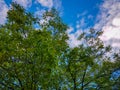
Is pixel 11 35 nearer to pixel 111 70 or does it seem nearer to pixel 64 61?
pixel 64 61

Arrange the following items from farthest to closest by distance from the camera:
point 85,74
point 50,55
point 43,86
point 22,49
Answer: point 85,74 < point 43,86 < point 22,49 < point 50,55

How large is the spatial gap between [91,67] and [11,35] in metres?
10.5

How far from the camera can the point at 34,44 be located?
20906mm

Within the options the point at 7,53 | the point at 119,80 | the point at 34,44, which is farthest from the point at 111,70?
the point at 7,53

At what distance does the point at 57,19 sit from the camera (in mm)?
27719

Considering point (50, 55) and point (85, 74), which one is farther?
point (85, 74)

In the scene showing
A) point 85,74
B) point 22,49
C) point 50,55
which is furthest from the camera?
point 85,74

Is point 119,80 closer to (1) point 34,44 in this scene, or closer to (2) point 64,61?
(2) point 64,61

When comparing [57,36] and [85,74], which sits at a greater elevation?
[57,36]

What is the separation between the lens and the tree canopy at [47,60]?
21.1 meters

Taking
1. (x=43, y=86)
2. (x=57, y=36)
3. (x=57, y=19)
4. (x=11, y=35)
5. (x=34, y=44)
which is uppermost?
(x=57, y=19)

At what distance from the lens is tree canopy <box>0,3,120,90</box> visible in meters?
21.1

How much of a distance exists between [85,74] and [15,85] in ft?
29.1

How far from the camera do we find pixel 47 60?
20.6 m
